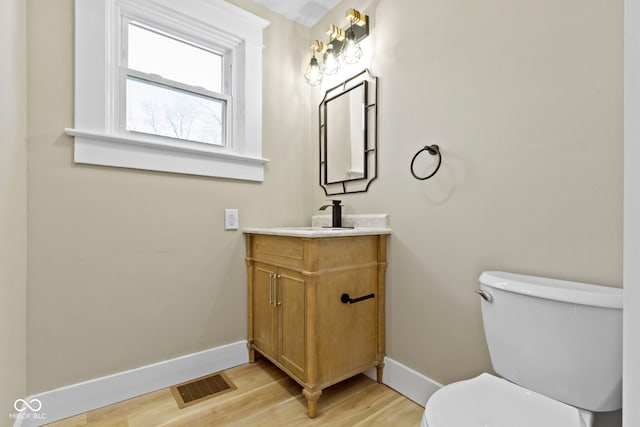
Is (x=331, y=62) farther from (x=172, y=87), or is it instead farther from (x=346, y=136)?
(x=172, y=87)

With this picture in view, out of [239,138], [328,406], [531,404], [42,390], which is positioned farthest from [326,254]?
[42,390]

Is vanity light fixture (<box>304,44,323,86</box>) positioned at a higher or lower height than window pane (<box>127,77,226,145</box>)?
higher

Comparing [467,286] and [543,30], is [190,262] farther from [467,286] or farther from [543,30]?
[543,30]

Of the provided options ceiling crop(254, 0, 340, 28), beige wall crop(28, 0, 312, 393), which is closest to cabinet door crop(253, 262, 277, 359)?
beige wall crop(28, 0, 312, 393)

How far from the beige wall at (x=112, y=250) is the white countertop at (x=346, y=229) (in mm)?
324

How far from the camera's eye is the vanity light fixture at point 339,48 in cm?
176

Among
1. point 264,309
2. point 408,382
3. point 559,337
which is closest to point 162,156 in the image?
point 264,309

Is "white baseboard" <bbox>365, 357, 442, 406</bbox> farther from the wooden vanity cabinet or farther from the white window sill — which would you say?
the white window sill

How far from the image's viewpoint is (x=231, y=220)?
6.01 feet

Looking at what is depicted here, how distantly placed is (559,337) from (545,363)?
3.8 inches

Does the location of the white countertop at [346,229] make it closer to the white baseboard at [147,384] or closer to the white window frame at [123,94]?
the white window frame at [123,94]

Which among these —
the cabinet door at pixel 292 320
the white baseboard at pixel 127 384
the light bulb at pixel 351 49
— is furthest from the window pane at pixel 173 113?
the white baseboard at pixel 127 384

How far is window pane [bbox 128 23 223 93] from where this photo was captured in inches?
64.5

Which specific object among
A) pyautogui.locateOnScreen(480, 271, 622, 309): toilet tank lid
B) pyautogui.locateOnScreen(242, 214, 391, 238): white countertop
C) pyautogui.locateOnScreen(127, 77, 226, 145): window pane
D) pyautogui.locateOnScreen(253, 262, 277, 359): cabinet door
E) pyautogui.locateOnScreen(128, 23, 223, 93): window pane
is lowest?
pyautogui.locateOnScreen(253, 262, 277, 359): cabinet door
